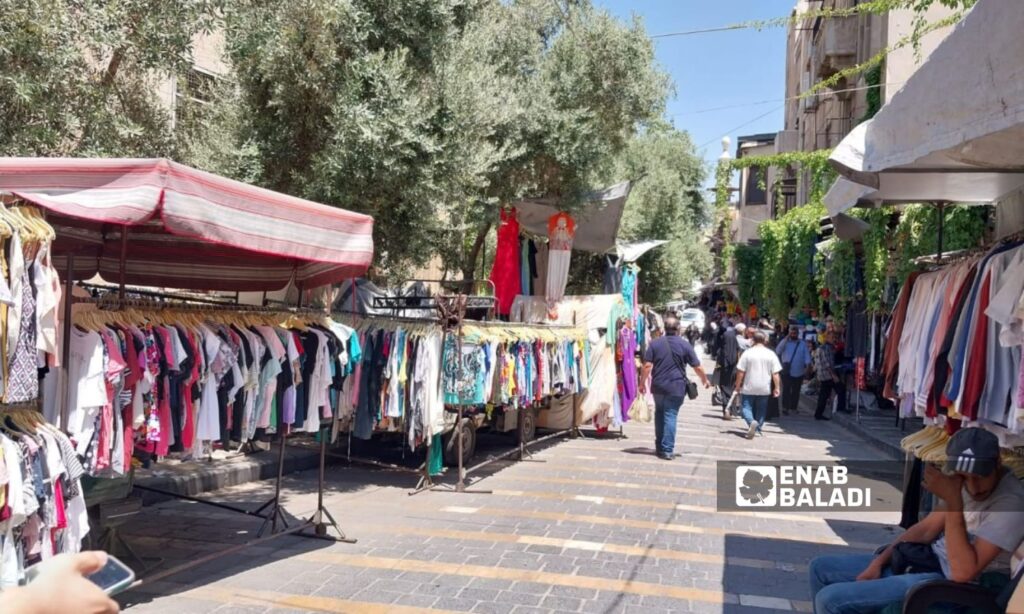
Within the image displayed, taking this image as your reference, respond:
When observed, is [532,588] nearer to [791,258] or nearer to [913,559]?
[913,559]

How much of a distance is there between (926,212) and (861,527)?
18.8ft

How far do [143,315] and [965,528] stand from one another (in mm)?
4902

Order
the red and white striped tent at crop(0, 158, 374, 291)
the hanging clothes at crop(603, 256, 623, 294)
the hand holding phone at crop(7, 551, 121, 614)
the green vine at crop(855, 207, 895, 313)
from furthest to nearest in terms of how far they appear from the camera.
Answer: the hanging clothes at crop(603, 256, 623, 294)
the green vine at crop(855, 207, 895, 313)
the red and white striped tent at crop(0, 158, 374, 291)
the hand holding phone at crop(7, 551, 121, 614)

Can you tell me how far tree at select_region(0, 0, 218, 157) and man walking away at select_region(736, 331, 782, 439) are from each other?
1005 cm

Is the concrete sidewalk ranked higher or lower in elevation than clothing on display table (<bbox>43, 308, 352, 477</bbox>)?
lower

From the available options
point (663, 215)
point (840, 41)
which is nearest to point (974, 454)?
point (840, 41)

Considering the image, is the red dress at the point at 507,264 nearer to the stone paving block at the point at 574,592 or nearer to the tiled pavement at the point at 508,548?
the tiled pavement at the point at 508,548

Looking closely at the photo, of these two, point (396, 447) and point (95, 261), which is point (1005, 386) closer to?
point (95, 261)

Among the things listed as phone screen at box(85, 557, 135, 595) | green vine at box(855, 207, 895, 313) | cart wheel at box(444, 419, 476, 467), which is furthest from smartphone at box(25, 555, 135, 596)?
green vine at box(855, 207, 895, 313)

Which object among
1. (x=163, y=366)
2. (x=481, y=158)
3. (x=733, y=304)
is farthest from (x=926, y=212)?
(x=733, y=304)

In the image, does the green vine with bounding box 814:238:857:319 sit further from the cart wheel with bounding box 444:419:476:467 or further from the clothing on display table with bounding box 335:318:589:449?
the clothing on display table with bounding box 335:318:589:449

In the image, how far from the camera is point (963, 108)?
126 inches

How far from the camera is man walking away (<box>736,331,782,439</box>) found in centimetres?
1398

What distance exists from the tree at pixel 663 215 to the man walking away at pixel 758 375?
16.5ft
